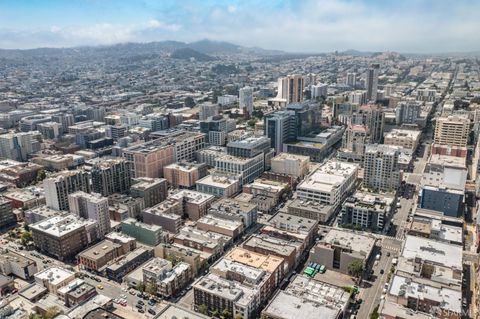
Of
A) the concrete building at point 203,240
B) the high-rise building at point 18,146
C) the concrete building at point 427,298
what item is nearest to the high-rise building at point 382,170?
the concrete building at point 203,240

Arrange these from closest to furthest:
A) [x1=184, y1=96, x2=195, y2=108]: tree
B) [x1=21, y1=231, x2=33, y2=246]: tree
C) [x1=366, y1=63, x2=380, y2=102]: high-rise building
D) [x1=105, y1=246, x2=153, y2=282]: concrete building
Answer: [x1=105, y1=246, x2=153, y2=282]: concrete building < [x1=21, y1=231, x2=33, y2=246]: tree < [x1=366, y1=63, x2=380, y2=102]: high-rise building < [x1=184, y1=96, x2=195, y2=108]: tree

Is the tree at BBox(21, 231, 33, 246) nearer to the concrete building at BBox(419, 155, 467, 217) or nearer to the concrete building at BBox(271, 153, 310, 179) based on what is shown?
the concrete building at BBox(271, 153, 310, 179)

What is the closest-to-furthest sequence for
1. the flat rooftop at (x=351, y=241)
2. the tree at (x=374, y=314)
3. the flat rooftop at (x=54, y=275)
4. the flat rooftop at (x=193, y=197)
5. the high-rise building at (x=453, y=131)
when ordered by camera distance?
the tree at (x=374, y=314) < the flat rooftop at (x=54, y=275) < the flat rooftop at (x=351, y=241) < the flat rooftop at (x=193, y=197) < the high-rise building at (x=453, y=131)

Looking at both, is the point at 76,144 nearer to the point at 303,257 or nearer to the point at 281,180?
the point at 281,180

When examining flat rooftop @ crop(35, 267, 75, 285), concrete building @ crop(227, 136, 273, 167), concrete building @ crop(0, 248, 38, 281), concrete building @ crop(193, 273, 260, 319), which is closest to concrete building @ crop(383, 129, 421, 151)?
concrete building @ crop(227, 136, 273, 167)

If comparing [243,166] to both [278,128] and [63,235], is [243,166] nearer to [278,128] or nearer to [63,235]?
[278,128]

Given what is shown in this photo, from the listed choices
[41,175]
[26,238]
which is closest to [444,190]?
[26,238]

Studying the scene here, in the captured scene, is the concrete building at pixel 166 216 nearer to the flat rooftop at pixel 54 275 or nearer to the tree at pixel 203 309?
the flat rooftop at pixel 54 275
